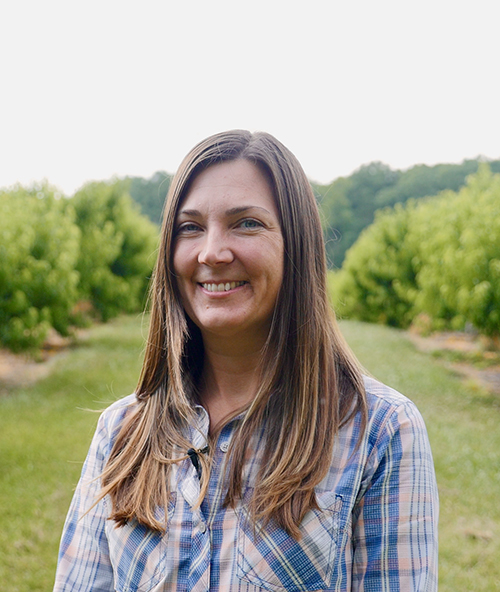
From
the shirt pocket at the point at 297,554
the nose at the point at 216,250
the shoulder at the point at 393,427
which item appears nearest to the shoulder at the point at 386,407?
the shoulder at the point at 393,427

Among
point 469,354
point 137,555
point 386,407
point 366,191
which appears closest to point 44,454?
point 137,555

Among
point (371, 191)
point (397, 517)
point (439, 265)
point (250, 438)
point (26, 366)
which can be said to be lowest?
point (26, 366)

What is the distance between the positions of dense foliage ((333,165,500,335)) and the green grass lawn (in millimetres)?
1450

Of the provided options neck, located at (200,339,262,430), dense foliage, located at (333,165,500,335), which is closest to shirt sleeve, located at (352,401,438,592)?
neck, located at (200,339,262,430)

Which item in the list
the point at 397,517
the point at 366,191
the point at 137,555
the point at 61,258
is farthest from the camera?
the point at 366,191

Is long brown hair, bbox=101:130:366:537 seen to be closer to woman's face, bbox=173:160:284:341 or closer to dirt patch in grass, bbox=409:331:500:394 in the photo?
woman's face, bbox=173:160:284:341

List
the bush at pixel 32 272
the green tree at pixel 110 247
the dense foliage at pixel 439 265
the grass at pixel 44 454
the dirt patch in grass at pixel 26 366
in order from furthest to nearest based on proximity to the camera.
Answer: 1. the green tree at pixel 110 247
2. the dirt patch in grass at pixel 26 366
3. the bush at pixel 32 272
4. the dense foliage at pixel 439 265
5. the grass at pixel 44 454

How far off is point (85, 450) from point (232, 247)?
21.6 feet

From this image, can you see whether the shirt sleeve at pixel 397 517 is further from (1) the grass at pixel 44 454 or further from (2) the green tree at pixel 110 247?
(2) the green tree at pixel 110 247

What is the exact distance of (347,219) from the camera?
4025 cm

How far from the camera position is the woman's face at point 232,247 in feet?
4.79

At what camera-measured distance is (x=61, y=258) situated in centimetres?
1169

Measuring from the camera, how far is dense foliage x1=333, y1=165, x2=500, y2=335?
9938 mm

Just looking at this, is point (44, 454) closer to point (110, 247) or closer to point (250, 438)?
point (250, 438)
